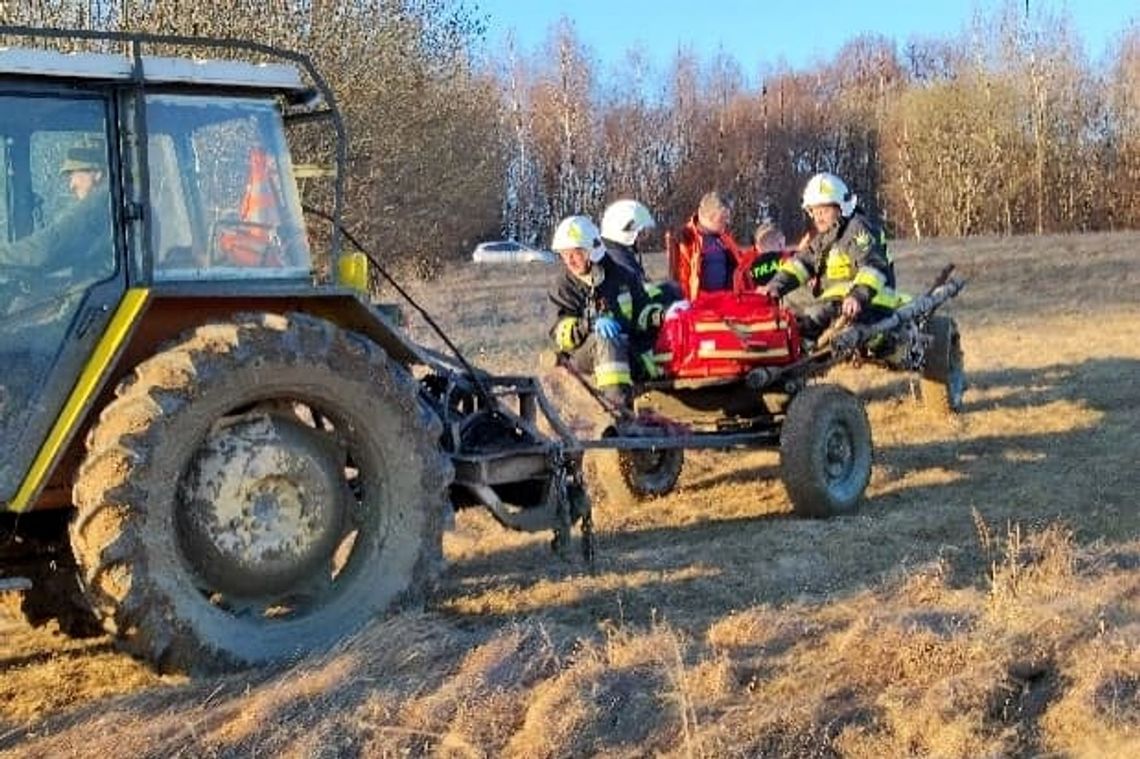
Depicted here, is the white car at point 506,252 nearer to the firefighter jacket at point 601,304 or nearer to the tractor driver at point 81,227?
the firefighter jacket at point 601,304

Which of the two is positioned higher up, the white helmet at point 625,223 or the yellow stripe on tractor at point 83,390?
the white helmet at point 625,223

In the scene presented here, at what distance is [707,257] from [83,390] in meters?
6.10

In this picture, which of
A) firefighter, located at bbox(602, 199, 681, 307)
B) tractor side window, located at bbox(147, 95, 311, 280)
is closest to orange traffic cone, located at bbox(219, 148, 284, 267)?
tractor side window, located at bbox(147, 95, 311, 280)

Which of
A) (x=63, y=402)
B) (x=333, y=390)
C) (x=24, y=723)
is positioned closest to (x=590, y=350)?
(x=333, y=390)

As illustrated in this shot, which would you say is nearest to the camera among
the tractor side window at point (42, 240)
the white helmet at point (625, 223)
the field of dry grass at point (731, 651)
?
the field of dry grass at point (731, 651)

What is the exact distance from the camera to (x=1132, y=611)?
543 cm

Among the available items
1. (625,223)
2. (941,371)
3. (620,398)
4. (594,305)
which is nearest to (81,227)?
(620,398)

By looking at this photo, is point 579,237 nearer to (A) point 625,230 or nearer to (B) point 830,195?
(A) point 625,230

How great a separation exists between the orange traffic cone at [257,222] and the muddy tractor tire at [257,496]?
1.32ft

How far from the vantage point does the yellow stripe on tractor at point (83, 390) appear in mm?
4879

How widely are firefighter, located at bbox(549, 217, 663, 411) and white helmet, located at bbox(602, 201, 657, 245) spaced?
53 centimetres

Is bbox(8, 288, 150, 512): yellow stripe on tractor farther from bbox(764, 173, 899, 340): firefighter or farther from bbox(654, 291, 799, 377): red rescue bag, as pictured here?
bbox(764, 173, 899, 340): firefighter

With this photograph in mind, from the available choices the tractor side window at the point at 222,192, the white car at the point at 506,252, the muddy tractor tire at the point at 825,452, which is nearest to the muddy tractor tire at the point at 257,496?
the tractor side window at the point at 222,192

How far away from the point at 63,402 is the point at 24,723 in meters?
1.06
